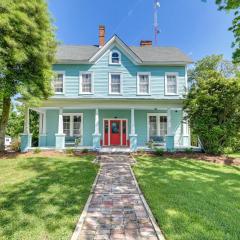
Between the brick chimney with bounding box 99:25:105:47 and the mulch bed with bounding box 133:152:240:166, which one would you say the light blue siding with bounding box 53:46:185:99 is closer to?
the brick chimney with bounding box 99:25:105:47

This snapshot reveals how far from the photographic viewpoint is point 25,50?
12.1 meters

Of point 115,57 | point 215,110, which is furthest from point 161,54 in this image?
point 215,110

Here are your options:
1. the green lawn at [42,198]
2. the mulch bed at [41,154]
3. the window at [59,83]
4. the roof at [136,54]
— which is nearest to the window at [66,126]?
the window at [59,83]

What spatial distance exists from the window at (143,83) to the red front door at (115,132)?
309cm

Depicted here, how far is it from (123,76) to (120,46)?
2355 millimetres

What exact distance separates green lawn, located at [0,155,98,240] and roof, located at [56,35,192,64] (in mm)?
9786

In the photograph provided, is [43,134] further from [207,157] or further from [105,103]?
[207,157]

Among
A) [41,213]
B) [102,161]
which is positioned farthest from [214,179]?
[41,213]

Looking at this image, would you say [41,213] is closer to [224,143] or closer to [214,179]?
[214,179]

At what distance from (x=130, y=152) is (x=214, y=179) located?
6.37 m

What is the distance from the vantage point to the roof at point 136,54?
1697cm

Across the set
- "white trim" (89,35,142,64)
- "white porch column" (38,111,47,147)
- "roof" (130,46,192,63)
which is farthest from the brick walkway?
"roof" (130,46,192,63)

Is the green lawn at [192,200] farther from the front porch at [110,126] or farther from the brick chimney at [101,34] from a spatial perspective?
the brick chimney at [101,34]

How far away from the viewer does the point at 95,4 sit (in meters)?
16.0
